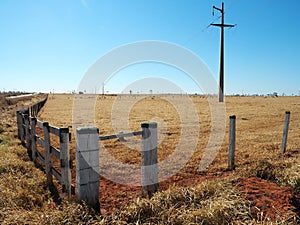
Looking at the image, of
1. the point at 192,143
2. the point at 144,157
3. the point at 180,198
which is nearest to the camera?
the point at 180,198

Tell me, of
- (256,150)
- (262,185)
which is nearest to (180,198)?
(262,185)

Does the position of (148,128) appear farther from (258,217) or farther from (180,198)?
(258,217)

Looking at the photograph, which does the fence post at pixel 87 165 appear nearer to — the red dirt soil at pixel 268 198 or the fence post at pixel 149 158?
the fence post at pixel 149 158

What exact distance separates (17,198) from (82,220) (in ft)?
4.54

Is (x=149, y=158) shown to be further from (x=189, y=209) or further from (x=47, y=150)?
(x=47, y=150)

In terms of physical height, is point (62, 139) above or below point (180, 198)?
above

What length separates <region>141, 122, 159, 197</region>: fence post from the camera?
4125mm

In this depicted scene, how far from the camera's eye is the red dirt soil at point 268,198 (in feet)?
10.7

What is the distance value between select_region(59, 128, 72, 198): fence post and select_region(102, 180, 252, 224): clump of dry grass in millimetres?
1199

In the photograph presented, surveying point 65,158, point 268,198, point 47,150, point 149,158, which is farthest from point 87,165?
point 268,198

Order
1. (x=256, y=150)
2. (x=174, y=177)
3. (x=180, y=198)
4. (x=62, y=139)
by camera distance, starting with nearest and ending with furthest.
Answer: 1. (x=180, y=198)
2. (x=62, y=139)
3. (x=174, y=177)
4. (x=256, y=150)

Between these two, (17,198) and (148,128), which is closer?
(17,198)

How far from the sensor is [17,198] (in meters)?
3.67

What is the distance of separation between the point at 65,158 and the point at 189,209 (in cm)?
227
